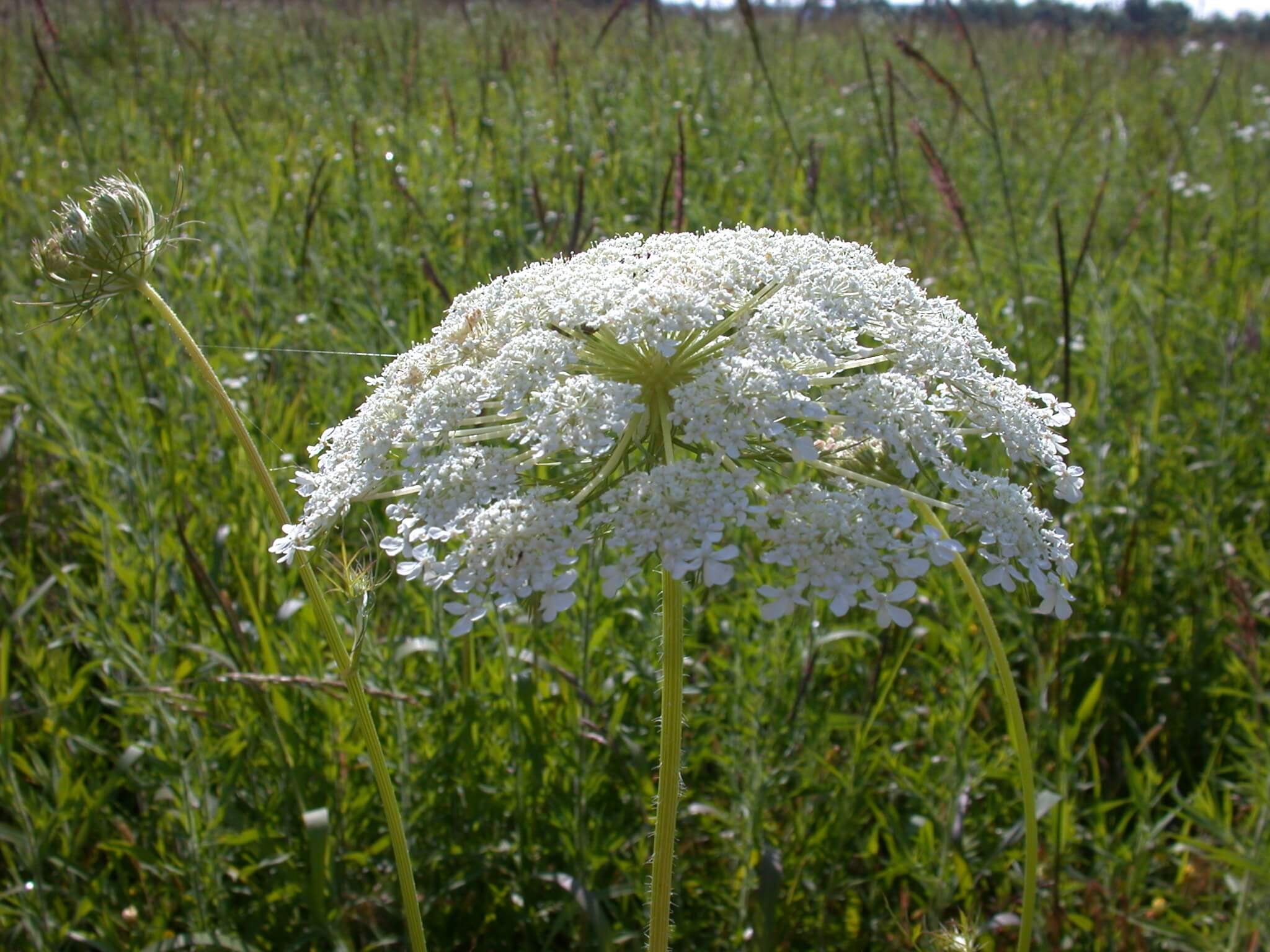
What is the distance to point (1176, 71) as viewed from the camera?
40.8 ft

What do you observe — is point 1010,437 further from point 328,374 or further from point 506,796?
point 328,374

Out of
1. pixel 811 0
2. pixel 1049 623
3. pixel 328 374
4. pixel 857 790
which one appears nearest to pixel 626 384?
pixel 857 790

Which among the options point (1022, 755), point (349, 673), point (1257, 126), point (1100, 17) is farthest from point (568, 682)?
point (1100, 17)

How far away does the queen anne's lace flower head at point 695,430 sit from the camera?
133cm

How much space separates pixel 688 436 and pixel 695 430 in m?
0.01

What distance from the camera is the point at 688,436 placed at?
1451mm

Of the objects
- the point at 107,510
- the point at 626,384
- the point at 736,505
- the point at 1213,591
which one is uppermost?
the point at 626,384

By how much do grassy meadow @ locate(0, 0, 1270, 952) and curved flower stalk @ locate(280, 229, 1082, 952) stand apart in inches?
13.8

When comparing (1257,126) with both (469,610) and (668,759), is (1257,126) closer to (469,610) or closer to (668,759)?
(668,759)

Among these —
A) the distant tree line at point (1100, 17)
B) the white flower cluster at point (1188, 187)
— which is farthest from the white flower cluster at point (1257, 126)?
the distant tree line at point (1100, 17)

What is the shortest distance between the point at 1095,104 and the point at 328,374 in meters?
9.14

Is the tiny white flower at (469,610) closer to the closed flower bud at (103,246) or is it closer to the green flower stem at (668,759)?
the green flower stem at (668,759)

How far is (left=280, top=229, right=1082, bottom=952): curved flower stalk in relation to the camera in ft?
4.35

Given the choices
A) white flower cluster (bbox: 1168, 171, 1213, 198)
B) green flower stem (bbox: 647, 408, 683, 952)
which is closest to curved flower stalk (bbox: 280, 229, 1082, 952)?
green flower stem (bbox: 647, 408, 683, 952)
